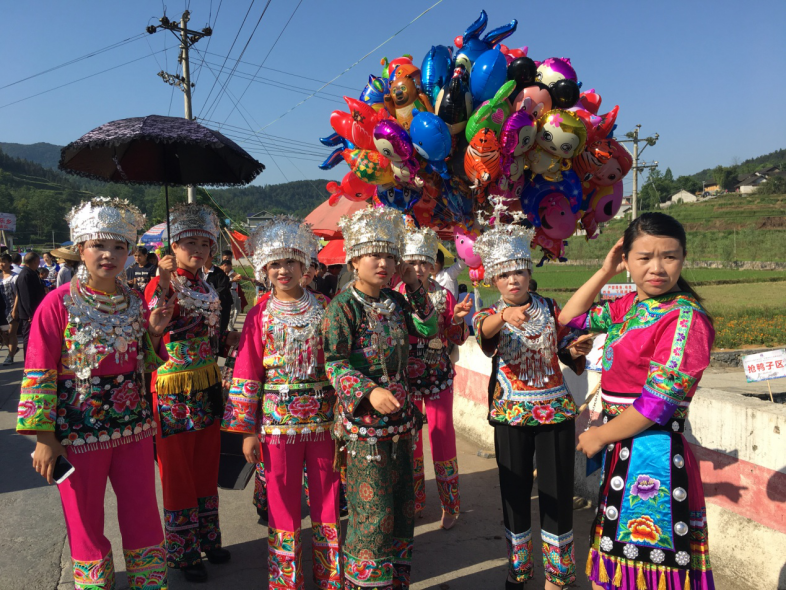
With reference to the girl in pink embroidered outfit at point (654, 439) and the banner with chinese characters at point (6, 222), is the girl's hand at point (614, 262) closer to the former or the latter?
the girl in pink embroidered outfit at point (654, 439)

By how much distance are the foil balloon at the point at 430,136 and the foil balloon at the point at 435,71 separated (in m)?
0.26

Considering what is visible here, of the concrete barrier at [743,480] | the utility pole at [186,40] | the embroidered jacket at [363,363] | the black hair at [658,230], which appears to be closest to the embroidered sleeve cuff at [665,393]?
the black hair at [658,230]

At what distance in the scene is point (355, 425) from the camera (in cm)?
264

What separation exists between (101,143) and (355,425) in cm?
211

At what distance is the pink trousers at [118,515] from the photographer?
2.56 metres

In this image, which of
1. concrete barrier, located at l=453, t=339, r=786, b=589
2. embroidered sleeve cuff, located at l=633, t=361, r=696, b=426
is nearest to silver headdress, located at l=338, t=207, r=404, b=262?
embroidered sleeve cuff, located at l=633, t=361, r=696, b=426

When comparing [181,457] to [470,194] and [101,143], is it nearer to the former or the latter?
[101,143]

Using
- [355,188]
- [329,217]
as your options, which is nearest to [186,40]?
[329,217]

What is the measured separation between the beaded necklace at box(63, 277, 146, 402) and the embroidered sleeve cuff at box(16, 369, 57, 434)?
116mm

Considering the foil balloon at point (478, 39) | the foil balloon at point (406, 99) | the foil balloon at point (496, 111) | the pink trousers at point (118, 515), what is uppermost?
the foil balloon at point (478, 39)

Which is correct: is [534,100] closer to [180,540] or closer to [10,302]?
[180,540]

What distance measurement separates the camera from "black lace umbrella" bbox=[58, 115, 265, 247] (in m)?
3.14

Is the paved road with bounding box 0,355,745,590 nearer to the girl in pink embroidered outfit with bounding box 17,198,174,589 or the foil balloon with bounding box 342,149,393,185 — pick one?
the girl in pink embroidered outfit with bounding box 17,198,174,589

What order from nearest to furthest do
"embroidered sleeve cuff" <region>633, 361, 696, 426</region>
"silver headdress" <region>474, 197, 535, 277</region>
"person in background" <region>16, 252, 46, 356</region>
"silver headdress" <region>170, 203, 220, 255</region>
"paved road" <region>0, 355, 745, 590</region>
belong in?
"embroidered sleeve cuff" <region>633, 361, 696, 426</region> → "silver headdress" <region>474, 197, 535, 277</region> → "paved road" <region>0, 355, 745, 590</region> → "silver headdress" <region>170, 203, 220, 255</region> → "person in background" <region>16, 252, 46, 356</region>
